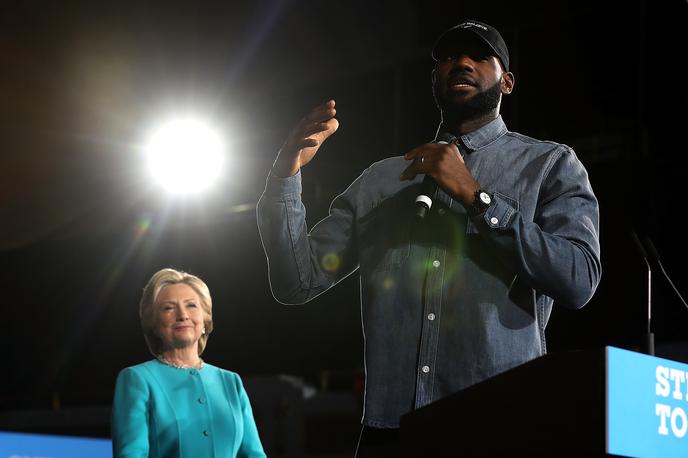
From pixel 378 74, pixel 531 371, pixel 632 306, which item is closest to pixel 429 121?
pixel 378 74

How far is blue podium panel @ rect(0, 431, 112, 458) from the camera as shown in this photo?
12.8 feet

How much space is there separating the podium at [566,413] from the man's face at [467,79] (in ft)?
2.07

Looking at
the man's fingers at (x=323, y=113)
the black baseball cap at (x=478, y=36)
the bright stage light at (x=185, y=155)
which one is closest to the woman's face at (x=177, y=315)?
the man's fingers at (x=323, y=113)

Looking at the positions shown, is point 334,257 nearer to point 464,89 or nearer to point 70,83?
point 464,89

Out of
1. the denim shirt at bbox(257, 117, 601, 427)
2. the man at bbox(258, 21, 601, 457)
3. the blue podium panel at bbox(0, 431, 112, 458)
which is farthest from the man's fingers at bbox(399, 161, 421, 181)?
the blue podium panel at bbox(0, 431, 112, 458)

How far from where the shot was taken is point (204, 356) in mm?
7805

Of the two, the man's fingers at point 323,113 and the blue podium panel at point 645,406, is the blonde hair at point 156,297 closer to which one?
the man's fingers at point 323,113

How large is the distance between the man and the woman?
866 millimetres

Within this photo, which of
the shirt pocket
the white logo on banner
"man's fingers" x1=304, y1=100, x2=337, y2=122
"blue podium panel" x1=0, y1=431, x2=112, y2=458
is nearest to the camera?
the white logo on banner

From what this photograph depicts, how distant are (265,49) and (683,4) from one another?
2.27 m

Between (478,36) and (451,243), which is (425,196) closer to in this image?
(451,243)

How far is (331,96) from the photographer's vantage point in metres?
5.90

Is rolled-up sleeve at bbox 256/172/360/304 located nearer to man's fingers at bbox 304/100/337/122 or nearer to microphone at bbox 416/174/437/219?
man's fingers at bbox 304/100/337/122

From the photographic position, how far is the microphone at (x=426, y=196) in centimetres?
165
